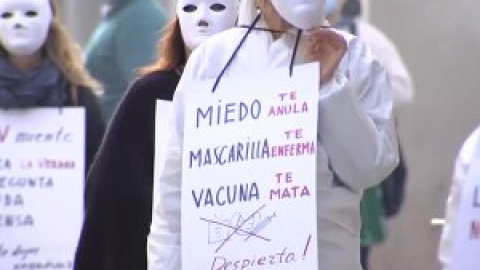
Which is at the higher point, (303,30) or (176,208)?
(303,30)

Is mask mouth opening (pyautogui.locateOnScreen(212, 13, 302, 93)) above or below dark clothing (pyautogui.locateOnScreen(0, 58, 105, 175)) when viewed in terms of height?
above

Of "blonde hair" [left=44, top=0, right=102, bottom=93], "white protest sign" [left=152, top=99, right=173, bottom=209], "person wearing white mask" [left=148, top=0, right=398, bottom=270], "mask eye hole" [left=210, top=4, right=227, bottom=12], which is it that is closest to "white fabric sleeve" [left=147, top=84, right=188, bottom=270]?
"person wearing white mask" [left=148, top=0, right=398, bottom=270]

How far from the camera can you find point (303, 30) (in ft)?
15.8

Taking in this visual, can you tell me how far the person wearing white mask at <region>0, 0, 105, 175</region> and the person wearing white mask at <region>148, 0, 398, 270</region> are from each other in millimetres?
2190

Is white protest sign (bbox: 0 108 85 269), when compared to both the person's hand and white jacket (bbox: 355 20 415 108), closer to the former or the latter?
white jacket (bbox: 355 20 415 108)

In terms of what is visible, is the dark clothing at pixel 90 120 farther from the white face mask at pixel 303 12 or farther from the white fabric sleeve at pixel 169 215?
the white face mask at pixel 303 12

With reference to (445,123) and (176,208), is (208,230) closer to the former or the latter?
(176,208)

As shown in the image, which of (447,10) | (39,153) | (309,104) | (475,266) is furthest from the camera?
(447,10)

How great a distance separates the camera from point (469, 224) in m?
5.65

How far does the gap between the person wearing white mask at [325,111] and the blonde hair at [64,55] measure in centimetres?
229

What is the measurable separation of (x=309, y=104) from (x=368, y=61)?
0.20 meters

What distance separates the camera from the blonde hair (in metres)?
7.23

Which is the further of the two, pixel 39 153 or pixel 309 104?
pixel 39 153

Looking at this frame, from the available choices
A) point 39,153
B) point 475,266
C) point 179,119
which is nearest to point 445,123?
point 39,153
